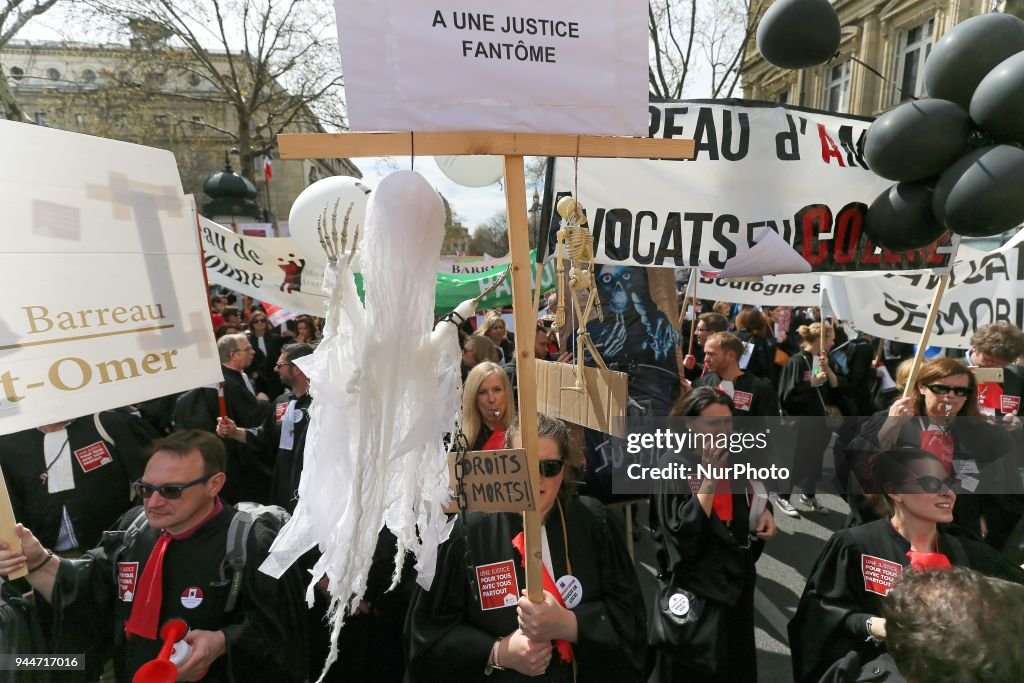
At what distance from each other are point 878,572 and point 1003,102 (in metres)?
1.75

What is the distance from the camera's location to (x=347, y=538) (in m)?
1.18

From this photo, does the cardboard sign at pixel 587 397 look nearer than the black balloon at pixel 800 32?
Yes

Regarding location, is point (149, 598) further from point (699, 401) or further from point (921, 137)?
point (921, 137)

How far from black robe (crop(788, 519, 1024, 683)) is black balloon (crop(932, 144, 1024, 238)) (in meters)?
1.14

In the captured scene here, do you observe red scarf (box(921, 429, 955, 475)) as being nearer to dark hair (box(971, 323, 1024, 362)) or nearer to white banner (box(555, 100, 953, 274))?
white banner (box(555, 100, 953, 274))

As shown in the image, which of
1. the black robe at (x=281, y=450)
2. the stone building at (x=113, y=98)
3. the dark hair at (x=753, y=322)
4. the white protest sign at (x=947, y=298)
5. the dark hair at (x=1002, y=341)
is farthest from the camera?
the stone building at (x=113, y=98)

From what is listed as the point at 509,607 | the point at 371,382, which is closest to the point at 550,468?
the point at 509,607

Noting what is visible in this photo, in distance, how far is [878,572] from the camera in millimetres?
2000

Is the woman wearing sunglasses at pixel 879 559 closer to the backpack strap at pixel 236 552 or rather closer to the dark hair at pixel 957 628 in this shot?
the dark hair at pixel 957 628

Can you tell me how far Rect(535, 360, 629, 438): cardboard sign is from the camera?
54.6 inches

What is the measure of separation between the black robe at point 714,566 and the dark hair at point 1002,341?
198 cm

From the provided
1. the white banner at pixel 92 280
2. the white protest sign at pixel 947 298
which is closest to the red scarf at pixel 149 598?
the white banner at pixel 92 280

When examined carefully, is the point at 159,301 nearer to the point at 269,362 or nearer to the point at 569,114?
the point at 569,114

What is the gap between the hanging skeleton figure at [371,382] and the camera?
3.82 feet
